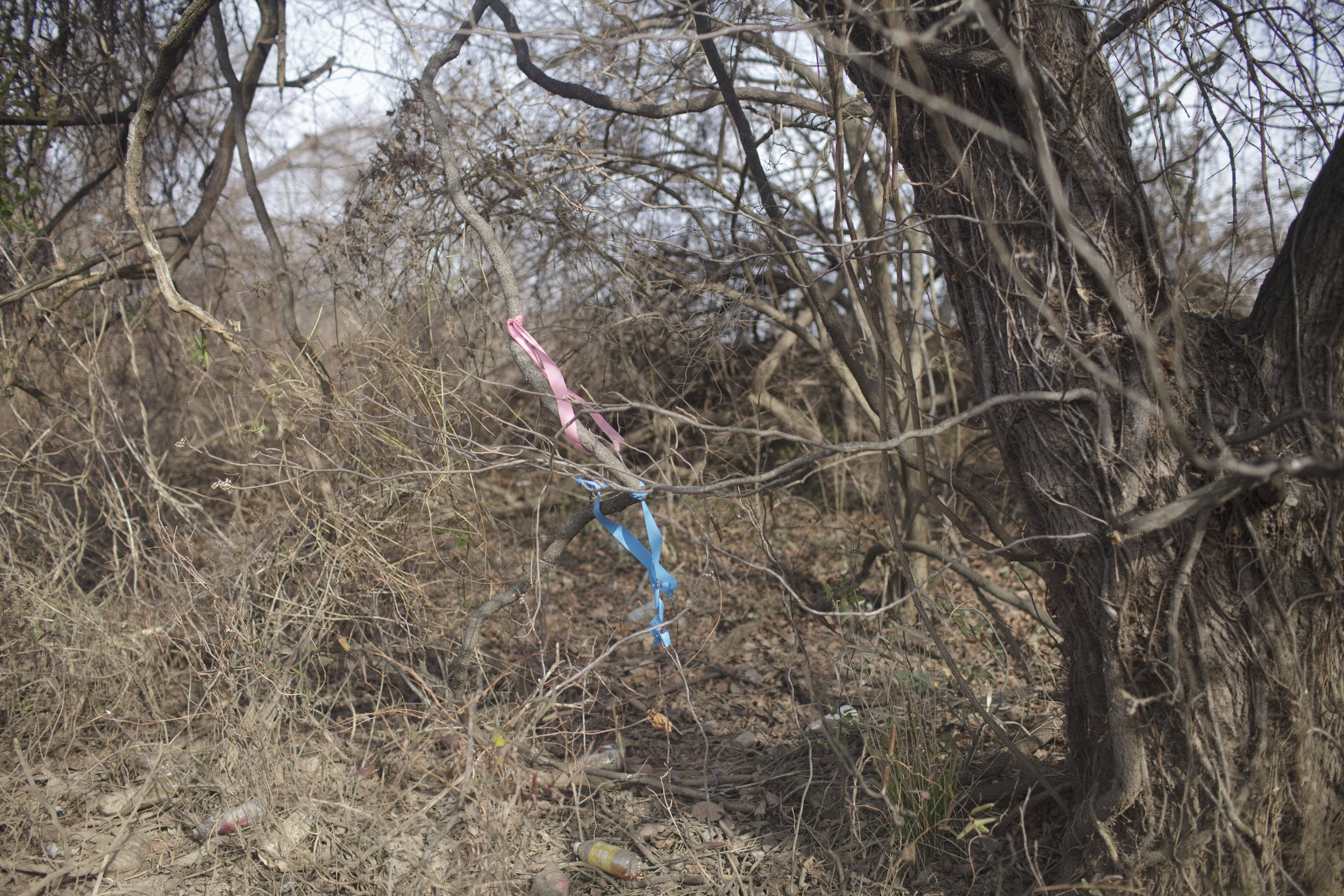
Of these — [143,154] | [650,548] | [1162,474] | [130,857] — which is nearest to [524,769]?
[650,548]

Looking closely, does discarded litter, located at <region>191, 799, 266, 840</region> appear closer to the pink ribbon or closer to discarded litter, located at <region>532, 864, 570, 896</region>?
discarded litter, located at <region>532, 864, 570, 896</region>

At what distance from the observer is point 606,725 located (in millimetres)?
3553

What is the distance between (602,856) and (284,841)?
1.03 m

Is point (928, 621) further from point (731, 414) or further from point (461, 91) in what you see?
point (461, 91)

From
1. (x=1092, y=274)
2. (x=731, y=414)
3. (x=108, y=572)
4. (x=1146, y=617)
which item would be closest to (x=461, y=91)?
(x=731, y=414)

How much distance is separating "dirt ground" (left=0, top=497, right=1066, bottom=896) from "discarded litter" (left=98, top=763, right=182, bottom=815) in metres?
0.01

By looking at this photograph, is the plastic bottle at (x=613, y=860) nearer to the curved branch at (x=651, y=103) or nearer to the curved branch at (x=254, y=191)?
the curved branch at (x=254, y=191)

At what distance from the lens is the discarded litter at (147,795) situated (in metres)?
3.03

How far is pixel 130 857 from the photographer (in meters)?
2.80

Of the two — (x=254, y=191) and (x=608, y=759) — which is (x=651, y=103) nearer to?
(x=254, y=191)

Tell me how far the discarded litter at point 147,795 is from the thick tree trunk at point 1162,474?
3.03 m

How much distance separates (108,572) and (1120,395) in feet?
15.3

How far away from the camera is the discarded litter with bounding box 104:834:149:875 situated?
108 inches

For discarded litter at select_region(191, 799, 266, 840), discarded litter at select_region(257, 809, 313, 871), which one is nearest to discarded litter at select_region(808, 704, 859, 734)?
discarded litter at select_region(257, 809, 313, 871)
